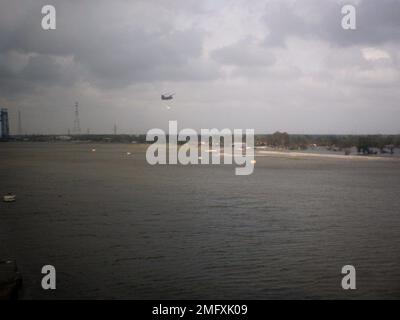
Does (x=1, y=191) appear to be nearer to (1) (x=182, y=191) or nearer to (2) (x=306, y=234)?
(1) (x=182, y=191)

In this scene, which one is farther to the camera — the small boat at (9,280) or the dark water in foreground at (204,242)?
the dark water in foreground at (204,242)

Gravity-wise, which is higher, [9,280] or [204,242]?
[9,280]

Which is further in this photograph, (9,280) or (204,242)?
(204,242)

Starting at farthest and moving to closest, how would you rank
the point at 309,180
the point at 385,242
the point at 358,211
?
the point at 309,180
the point at 358,211
the point at 385,242

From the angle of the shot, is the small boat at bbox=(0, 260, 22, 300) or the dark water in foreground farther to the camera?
the dark water in foreground

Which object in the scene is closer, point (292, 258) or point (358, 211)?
point (292, 258)
